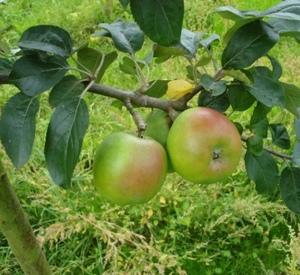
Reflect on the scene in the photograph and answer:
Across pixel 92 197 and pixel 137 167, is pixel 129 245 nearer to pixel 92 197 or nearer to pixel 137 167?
pixel 92 197

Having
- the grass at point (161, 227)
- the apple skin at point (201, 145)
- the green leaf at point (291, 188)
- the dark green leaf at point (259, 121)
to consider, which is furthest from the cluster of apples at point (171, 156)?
the grass at point (161, 227)

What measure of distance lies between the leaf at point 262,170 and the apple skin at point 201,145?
0.46ft

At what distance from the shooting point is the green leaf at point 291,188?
79cm

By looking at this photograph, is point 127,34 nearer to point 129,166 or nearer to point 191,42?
point 191,42

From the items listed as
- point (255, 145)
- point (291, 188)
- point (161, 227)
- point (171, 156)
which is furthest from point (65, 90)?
point (161, 227)

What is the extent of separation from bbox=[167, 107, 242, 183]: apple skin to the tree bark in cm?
29

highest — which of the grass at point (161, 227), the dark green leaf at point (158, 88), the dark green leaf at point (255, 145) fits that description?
the dark green leaf at point (158, 88)

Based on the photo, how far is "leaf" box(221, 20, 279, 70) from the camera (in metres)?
0.62

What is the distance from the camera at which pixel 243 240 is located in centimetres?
188

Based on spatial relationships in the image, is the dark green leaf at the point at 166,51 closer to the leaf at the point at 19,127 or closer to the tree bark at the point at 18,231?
the leaf at the point at 19,127

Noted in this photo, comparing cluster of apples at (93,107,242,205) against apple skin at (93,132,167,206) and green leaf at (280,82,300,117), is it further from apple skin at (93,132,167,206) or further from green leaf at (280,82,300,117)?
green leaf at (280,82,300,117)

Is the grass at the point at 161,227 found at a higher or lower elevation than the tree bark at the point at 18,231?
lower

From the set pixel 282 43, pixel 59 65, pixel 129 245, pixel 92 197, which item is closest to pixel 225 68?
pixel 59 65

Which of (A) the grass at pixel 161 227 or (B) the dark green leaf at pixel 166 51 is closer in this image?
(B) the dark green leaf at pixel 166 51
